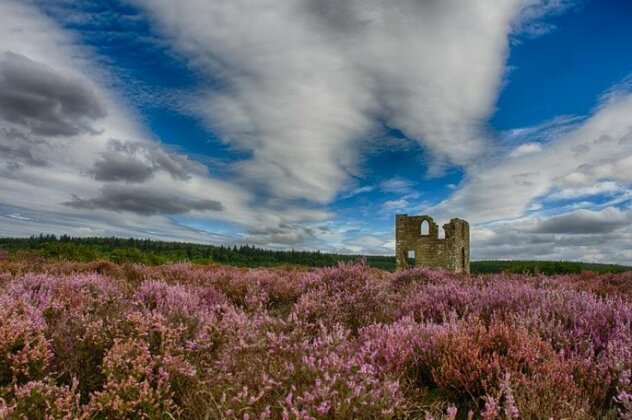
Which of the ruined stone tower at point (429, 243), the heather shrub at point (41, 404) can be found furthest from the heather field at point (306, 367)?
the ruined stone tower at point (429, 243)

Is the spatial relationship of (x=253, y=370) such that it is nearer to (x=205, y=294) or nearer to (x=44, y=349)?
(x=44, y=349)

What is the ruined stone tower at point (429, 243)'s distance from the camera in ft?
113

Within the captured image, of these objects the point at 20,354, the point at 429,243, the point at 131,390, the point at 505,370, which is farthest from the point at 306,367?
the point at 429,243

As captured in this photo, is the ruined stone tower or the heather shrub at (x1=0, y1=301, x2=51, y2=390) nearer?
the heather shrub at (x1=0, y1=301, x2=51, y2=390)

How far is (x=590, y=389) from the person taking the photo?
2.58 meters

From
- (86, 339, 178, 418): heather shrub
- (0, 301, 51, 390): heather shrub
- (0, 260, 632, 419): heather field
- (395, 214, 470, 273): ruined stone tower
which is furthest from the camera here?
(395, 214, 470, 273): ruined stone tower

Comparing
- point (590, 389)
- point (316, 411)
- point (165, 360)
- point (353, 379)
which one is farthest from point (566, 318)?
point (165, 360)

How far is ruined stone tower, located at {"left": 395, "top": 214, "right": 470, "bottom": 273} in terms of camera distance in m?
34.6

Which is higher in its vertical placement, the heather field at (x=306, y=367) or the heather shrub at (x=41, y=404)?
the heather field at (x=306, y=367)

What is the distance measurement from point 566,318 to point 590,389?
1352mm

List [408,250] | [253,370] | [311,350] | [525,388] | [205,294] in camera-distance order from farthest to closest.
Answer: [408,250]
[205,294]
[311,350]
[253,370]
[525,388]

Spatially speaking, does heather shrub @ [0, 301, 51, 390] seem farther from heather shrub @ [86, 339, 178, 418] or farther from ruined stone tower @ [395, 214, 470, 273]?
ruined stone tower @ [395, 214, 470, 273]

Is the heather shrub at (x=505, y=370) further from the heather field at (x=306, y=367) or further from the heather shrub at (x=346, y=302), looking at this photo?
the heather shrub at (x=346, y=302)

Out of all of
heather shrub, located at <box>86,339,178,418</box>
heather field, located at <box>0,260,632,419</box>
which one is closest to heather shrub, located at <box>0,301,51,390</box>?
heather field, located at <box>0,260,632,419</box>
